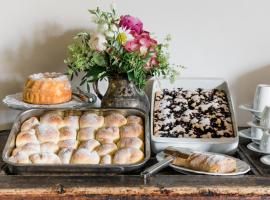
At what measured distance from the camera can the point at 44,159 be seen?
3.53 ft

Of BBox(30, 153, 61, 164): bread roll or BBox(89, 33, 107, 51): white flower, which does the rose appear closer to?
BBox(89, 33, 107, 51): white flower

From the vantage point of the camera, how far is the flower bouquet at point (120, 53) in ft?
4.13

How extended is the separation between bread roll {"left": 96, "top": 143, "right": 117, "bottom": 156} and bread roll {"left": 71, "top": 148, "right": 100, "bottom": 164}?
17 mm

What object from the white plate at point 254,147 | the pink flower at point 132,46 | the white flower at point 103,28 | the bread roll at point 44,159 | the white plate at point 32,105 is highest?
the white flower at point 103,28

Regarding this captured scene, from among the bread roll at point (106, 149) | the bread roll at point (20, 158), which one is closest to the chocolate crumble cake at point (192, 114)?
the bread roll at point (106, 149)

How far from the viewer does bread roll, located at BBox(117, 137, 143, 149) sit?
1.15 metres

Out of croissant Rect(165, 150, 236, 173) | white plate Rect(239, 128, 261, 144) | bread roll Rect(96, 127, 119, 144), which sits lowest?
white plate Rect(239, 128, 261, 144)

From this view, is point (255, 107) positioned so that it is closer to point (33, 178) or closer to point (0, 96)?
point (33, 178)

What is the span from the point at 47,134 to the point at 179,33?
1.95 feet

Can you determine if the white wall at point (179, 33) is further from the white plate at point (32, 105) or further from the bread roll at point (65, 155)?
the bread roll at point (65, 155)

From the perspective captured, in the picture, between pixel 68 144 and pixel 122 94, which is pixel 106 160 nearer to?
pixel 68 144

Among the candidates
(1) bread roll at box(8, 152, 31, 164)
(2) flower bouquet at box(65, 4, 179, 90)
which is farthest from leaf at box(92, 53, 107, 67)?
(1) bread roll at box(8, 152, 31, 164)

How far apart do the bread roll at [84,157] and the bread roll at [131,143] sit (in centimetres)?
8

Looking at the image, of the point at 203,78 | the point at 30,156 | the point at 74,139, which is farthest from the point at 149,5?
the point at 30,156
